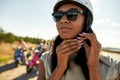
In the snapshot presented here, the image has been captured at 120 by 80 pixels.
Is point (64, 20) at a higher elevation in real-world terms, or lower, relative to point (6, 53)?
higher

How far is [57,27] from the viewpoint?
2.78m

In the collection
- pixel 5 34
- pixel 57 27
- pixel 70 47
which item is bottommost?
pixel 5 34

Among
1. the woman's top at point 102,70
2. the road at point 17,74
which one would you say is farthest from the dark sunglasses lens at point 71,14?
the road at point 17,74

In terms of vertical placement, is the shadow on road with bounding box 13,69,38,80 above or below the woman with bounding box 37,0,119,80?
below

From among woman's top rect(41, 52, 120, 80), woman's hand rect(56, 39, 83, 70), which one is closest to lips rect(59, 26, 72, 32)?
woman's hand rect(56, 39, 83, 70)

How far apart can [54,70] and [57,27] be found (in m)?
0.41

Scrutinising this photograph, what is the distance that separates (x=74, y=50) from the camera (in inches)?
107

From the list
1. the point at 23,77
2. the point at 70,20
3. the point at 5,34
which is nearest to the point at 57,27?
the point at 70,20

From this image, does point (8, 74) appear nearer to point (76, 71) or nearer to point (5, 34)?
point (76, 71)

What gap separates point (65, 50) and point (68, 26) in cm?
23

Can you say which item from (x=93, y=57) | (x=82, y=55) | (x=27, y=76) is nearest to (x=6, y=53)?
(x=27, y=76)

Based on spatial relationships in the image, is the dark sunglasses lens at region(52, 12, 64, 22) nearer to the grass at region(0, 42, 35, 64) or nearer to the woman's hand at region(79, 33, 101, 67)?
the woman's hand at region(79, 33, 101, 67)

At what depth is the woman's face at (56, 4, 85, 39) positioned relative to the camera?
272 centimetres

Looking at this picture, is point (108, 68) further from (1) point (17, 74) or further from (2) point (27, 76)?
(1) point (17, 74)
